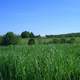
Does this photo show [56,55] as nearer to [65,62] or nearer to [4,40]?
[65,62]

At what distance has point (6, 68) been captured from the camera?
841cm

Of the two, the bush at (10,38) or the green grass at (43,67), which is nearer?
the green grass at (43,67)

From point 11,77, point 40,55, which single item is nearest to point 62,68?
point 40,55

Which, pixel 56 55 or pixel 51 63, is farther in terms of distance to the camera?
pixel 56 55

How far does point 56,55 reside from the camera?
7.78 meters

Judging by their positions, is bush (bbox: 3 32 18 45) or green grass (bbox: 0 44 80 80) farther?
bush (bbox: 3 32 18 45)

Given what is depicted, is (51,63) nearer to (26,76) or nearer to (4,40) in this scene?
(26,76)

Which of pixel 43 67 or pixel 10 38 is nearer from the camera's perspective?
pixel 43 67

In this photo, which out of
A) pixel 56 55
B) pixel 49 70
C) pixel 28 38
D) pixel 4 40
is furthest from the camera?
pixel 28 38

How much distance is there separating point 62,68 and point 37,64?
647 millimetres

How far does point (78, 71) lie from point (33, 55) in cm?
145

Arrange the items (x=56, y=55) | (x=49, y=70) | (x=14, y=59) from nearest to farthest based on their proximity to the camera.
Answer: (x=49, y=70)
(x=56, y=55)
(x=14, y=59)

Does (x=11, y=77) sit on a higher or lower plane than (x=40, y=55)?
lower

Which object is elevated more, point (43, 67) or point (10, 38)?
point (10, 38)
